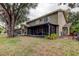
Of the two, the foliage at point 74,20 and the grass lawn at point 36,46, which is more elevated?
the foliage at point 74,20

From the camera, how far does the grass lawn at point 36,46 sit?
2.66 meters

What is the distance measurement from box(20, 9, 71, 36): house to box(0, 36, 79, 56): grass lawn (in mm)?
108

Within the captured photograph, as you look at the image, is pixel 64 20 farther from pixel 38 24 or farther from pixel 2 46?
pixel 2 46

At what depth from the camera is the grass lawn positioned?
266 centimetres

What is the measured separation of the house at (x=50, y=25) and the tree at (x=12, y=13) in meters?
0.16

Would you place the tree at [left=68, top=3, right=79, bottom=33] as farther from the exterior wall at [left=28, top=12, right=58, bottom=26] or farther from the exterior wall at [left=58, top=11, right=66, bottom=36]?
the exterior wall at [left=28, top=12, right=58, bottom=26]

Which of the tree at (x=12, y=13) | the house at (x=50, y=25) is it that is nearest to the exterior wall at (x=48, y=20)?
the house at (x=50, y=25)

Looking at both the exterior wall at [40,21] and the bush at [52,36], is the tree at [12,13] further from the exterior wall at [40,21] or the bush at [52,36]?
the bush at [52,36]

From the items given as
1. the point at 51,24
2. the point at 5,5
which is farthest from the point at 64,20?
the point at 5,5

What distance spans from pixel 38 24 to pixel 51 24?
19cm

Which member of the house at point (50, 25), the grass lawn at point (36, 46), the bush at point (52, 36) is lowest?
the grass lawn at point (36, 46)

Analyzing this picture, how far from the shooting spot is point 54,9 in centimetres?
275

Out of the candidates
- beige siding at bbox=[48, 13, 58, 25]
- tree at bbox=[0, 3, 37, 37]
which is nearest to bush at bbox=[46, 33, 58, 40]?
beige siding at bbox=[48, 13, 58, 25]

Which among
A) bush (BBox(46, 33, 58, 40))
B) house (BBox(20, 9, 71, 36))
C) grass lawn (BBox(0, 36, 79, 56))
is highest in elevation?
house (BBox(20, 9, 71, 36))
